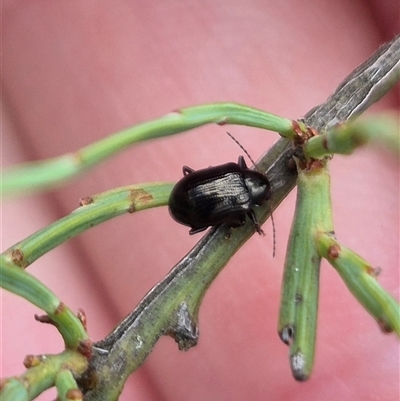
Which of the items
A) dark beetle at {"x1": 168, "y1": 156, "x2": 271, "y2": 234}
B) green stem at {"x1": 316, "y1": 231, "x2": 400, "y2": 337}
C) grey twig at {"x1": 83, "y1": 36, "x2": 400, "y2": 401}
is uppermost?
dark beetle at {"x1": 168, "y1": 156, "x2": 271, "y2": 234}

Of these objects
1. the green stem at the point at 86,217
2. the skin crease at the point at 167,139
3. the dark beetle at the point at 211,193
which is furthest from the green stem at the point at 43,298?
the skin crease at the point at 167,139

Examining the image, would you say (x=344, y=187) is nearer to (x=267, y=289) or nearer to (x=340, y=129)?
(x=267, y=289)

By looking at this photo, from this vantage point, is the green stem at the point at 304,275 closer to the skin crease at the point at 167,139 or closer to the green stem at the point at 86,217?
the green stem at the point at 86,217

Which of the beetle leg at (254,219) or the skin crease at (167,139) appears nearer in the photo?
the beetle leg at (254,219)

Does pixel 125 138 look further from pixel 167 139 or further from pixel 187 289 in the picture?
pixel 167 139

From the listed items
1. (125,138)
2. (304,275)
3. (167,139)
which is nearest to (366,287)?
(304,275)

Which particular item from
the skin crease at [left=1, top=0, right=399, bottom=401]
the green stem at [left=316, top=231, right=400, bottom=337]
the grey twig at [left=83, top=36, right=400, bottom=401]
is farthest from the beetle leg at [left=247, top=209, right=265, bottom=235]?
the skin crease at [left=1, top=0, right=399, bottom=401]

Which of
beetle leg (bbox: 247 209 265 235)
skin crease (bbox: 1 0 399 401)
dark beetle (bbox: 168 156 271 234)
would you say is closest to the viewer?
beetle leg (bbox: 247 209 265 235)

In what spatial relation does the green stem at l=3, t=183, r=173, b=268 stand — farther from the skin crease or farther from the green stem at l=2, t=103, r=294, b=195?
the skin crease
